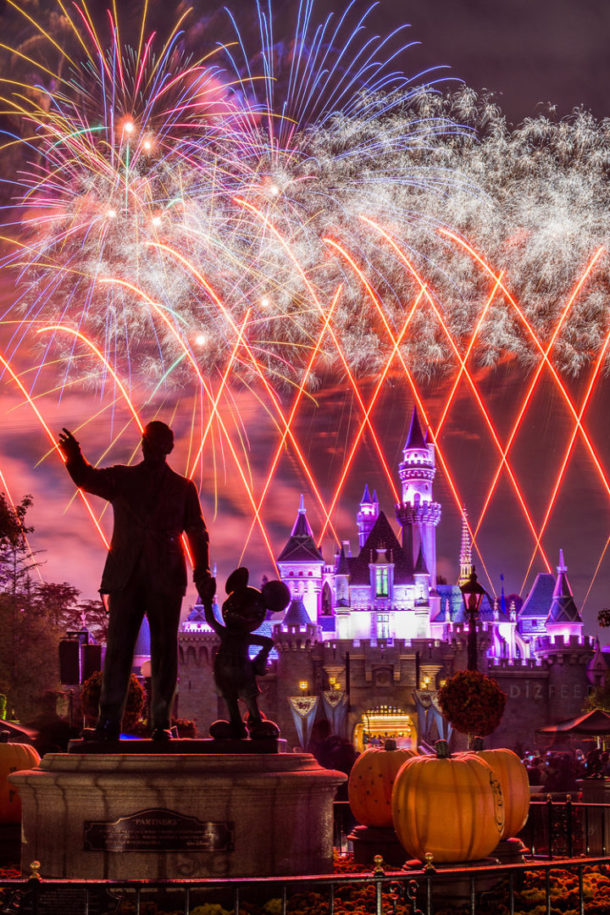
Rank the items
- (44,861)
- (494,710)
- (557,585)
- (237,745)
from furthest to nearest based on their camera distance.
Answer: (557,585), (494,710), (237,745), (44,861)

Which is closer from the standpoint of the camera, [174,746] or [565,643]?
[174,746]

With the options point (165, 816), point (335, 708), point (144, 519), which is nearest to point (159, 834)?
point (165, 816)

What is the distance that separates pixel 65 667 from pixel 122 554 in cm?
1168

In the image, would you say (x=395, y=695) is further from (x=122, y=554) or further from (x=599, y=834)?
(x=122, y=554)

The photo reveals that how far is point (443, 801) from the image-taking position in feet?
33.0

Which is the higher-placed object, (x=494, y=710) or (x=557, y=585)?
(x=557, y=585)

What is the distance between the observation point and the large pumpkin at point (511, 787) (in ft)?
39.5

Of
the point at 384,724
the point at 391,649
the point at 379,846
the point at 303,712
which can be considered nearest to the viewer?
the point at 379,846

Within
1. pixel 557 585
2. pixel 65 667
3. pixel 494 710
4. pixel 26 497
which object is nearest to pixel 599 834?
pixel 494 710

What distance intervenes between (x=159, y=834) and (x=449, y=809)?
279 cm

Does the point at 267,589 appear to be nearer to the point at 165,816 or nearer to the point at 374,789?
the point at 165,816

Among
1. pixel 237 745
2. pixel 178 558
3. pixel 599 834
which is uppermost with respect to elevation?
pixel 178 558

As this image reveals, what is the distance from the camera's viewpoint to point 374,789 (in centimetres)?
1245

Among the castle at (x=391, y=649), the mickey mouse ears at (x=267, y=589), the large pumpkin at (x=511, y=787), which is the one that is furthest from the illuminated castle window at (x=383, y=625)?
the mickey mouse ears at (x=267, y=589)
